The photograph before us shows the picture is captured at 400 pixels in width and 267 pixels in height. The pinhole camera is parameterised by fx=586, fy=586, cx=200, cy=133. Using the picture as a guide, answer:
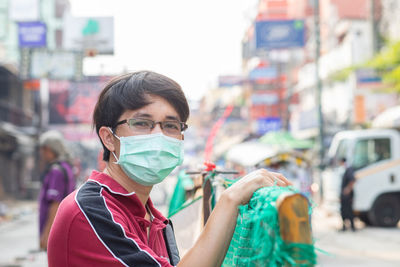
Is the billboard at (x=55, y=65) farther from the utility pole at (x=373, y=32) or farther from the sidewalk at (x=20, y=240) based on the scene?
the utility pole at (x=373, y=32)

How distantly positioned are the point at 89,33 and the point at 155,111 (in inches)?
1148

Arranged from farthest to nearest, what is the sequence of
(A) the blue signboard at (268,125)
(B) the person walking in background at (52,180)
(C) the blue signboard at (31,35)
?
1. (A) the blue signboard at (268,125)
2. (C) the blue signboard at (31,35)
3. (B) the person walking in background at (52,180)

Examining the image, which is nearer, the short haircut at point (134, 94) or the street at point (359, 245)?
the short haircut at point (134, 94)

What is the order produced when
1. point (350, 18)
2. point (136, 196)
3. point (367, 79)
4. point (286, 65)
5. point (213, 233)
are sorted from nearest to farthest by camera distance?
1. point (213, 233)
2. point (136, 196)
3. point (367, 79)
4. point (350, 18)
5. point (286, 65)

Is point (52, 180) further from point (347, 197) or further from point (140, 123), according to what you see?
point (347, 197)

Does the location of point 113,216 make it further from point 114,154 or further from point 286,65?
point 286,65

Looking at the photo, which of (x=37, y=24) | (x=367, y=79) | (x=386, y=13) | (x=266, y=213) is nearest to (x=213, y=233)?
(x=266, y=213)

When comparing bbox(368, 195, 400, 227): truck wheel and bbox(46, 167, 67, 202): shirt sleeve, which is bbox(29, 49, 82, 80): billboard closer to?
bbox(368, 195, 400, 227): truck wheel

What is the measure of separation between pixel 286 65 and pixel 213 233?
163 feet

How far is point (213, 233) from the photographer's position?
63.1 inches

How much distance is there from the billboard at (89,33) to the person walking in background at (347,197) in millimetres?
17505

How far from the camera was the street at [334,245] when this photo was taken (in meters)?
9.73

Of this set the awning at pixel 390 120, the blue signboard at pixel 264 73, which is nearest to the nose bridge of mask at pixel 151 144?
the awning at pixel 390 120

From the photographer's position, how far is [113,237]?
1.66m
